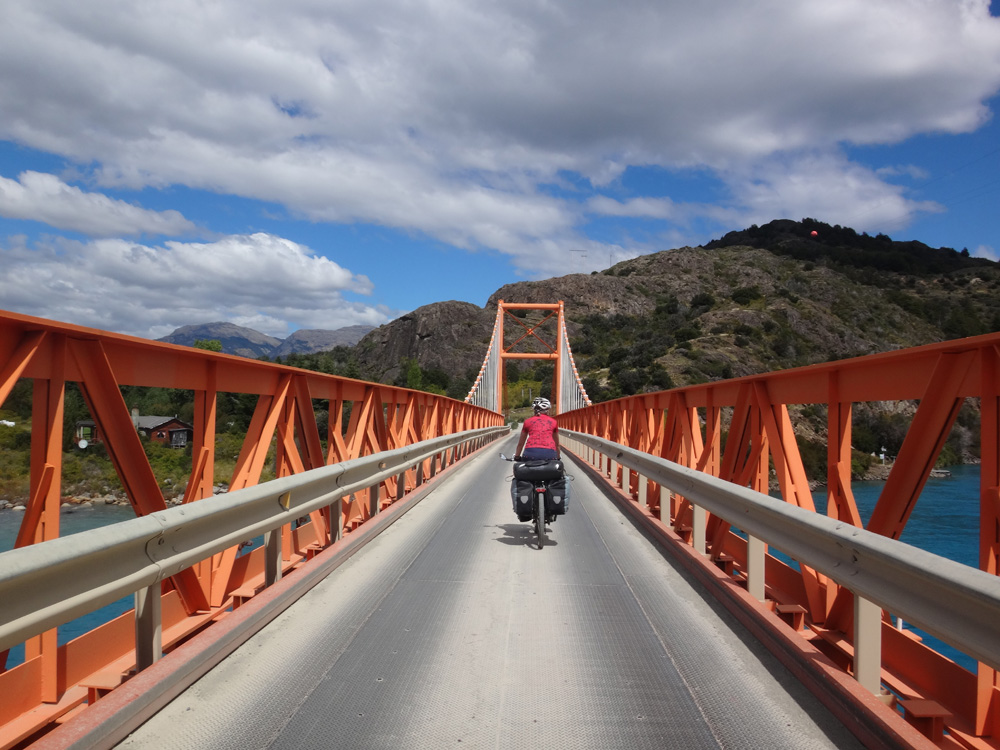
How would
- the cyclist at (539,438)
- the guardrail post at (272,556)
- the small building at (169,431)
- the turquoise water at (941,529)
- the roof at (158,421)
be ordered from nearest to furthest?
1. the guardrail post at (272,556)
2. the cyclist at (539,438)
3. the turquoise water at (941,529)
4. the roof at (158,421)
5. the small building at (169,431)

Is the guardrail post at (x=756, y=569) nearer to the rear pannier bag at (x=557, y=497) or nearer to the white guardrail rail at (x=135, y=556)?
the white guardrail rail at (x=135, y=556)

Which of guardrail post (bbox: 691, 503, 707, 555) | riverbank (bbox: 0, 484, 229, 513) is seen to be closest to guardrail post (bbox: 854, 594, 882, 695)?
guardrail post (bbox: 691, 503, 707, 555)

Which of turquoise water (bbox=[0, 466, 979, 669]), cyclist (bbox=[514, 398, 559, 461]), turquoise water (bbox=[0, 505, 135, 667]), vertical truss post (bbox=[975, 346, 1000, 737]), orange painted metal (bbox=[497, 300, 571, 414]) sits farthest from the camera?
orange painted metal (bbox=[497, 300, 571, 414])

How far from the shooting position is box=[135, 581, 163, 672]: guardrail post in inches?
129

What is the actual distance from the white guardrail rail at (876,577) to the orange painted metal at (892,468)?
31cm

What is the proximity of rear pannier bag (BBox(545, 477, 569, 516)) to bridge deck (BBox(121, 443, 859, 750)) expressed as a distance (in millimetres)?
1476

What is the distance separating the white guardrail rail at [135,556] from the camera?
94.9 inches

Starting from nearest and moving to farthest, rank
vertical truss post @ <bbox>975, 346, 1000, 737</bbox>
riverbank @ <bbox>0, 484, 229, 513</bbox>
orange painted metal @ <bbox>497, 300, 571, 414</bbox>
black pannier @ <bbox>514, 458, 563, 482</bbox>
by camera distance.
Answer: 1. vertical truss post @ <bbox>975, 346, 1000, 737</bbox>
2. black pannier @ <bbox>514, 458, 563, 482</bbox>
3. riverbank @ <bbox>0, 484, 229, 513</bbox>
4. orange painted metal @ <bbox>497, 300, 571, 414</bbox>

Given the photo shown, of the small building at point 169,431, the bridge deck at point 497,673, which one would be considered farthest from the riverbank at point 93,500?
the bridge deck at point 497,673

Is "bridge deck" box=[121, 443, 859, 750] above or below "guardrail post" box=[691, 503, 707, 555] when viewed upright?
below

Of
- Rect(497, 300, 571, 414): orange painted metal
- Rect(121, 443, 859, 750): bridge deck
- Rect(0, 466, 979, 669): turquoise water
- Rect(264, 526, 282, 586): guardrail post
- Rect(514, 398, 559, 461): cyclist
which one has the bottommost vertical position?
Rect(0, 466, 979, 669): turquoise water

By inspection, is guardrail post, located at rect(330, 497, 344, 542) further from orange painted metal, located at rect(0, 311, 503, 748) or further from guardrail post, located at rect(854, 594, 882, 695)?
guardrail post, located at rect(854, 594, 882, 695)

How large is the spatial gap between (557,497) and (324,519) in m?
2.27

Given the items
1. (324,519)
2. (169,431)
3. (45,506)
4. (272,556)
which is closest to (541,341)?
(169,431)
